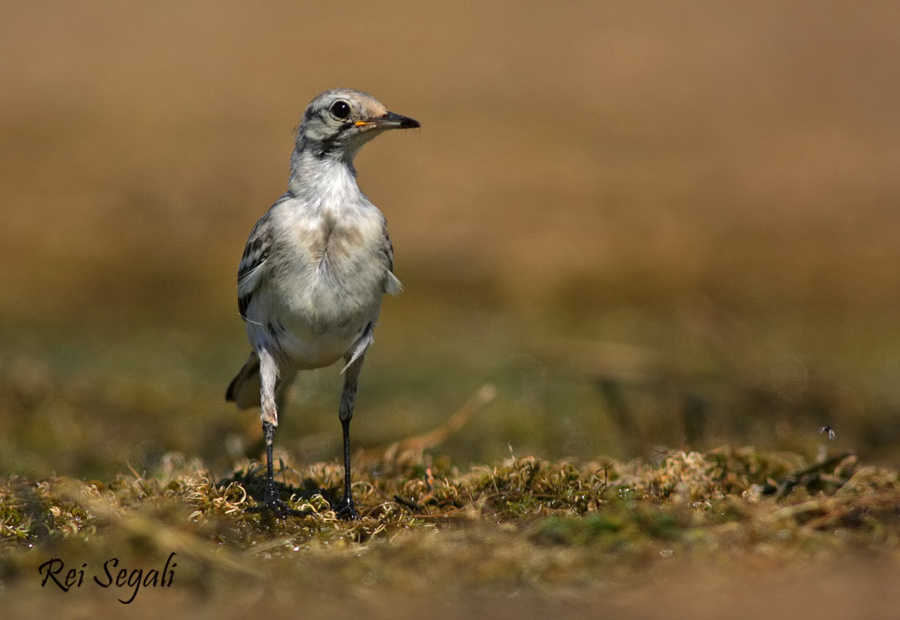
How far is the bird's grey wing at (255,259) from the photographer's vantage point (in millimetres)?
6742

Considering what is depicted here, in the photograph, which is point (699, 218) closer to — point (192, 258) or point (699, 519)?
point (192, 258)

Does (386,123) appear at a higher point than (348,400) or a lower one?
higher

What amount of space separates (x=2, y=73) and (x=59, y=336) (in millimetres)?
12743

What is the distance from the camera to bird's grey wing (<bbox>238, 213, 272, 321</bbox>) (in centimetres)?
674

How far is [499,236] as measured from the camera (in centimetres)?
1692

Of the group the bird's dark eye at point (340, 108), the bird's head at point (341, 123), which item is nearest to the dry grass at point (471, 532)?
the bird's head at point (341, 123)

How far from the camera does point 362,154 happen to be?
19938mm

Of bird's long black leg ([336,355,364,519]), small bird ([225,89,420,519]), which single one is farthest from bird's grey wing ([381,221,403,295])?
bird's long black leg ([336,355,364,519])

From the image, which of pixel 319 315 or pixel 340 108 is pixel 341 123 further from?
pixel 319 315

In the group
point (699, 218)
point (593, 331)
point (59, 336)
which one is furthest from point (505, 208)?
point (59, 336)

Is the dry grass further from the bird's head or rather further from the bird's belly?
the bird's head

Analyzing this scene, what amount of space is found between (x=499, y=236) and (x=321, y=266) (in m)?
10.5

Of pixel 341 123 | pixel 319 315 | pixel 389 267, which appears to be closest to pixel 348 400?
pixel 319 315

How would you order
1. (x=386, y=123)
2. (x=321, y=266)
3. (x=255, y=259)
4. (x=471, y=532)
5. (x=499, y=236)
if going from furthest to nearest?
(x=499, y=236) → (x=386, y=123) → (x=255, y=259) → (x=321, y=266) → (x=471, y=532)
